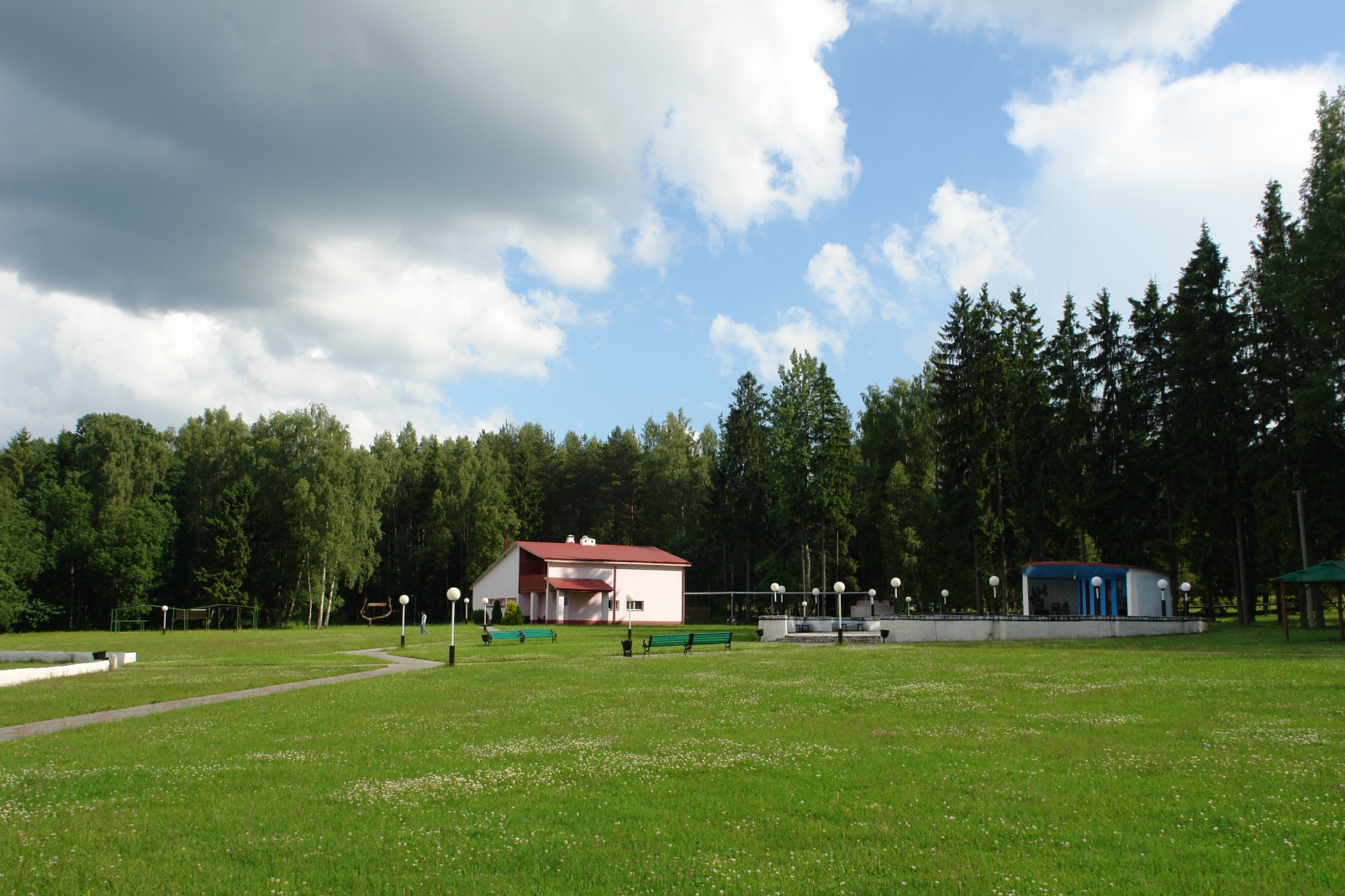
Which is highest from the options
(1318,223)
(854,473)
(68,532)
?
(1318,223)

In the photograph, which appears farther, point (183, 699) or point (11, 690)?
point (11, 690)

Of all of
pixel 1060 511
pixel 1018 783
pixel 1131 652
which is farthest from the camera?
pixel 1060 511

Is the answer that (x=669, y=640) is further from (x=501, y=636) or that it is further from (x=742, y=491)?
(x=742, y=491)

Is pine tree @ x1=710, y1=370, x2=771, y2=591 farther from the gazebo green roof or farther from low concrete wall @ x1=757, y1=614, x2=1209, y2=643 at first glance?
the gazebo green roof

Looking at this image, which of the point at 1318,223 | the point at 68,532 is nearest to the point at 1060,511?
the point at 1318,223

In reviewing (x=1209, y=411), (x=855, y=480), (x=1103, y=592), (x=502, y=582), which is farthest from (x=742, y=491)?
(x=1209, y=411)

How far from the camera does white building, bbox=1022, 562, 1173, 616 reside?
1667 inches

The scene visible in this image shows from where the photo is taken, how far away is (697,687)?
18.4m

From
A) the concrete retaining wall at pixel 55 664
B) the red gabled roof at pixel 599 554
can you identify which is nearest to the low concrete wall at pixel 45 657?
the concrete retaining wall at pixel 55 664

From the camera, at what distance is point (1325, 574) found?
28.9 meters

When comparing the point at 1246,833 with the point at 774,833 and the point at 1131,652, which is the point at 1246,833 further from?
the point at 1131,652

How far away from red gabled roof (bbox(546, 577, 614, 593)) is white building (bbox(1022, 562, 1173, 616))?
30806mm

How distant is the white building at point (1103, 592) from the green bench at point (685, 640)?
17748 millimetres

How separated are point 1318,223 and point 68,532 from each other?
258 ft
